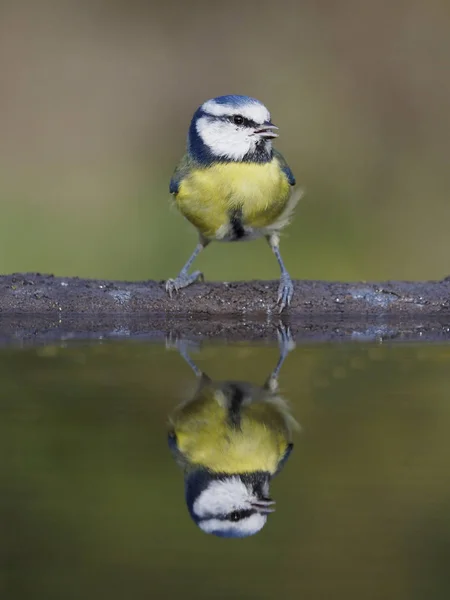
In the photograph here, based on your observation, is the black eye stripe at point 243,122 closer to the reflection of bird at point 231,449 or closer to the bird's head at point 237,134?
the bird's head at point 237,134

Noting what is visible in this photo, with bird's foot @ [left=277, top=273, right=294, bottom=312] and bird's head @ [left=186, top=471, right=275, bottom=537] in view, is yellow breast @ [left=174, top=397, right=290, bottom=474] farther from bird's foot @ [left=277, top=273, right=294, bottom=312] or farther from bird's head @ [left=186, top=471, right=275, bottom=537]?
bird's foot @ [left=277, top=273, right=294, bottom=312]

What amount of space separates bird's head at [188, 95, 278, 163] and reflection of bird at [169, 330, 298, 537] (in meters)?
1.41

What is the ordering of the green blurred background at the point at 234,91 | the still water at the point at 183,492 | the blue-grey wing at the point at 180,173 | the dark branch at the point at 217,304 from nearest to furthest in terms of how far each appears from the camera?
the still water at the point at 183,492 < the dark branch at the point at 217,304 < the blue-grey wing at the point at 180,173 < the green blurred background at the point at 234,91

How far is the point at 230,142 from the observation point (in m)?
3.55

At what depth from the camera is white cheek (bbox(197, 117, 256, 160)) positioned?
3.54 m

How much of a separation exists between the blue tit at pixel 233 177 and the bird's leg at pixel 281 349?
35 centimetres

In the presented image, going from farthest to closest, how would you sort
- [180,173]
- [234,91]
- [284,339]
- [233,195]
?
[234,91]
[180,173]
[233,195]
[284,339]

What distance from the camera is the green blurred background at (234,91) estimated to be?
6.50 m

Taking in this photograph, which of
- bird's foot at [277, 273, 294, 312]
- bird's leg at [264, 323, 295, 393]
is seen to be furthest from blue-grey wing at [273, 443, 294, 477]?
bird's foot at [277, 273, 294, 312]

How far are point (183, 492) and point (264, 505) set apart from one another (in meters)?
0.12

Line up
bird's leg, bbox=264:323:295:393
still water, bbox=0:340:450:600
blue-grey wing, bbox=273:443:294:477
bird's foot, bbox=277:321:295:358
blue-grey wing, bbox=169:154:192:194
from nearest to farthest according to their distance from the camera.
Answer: still water, bbox=0:340:450:600 → blue-grey wing, bbox=273:443:294:477 → bird's leg, bbox=264:323:295:393 → bird's foot, bbox=277:321:295:358 → blue-grey wing, bbox=169:154:192:194

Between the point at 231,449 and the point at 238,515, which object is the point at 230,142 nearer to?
the point at 231,449

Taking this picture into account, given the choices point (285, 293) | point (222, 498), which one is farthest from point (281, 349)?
point (222, 498)

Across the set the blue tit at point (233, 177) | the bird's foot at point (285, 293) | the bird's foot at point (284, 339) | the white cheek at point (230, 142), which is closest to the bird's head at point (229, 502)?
the bird's foot at point (284, 339)
